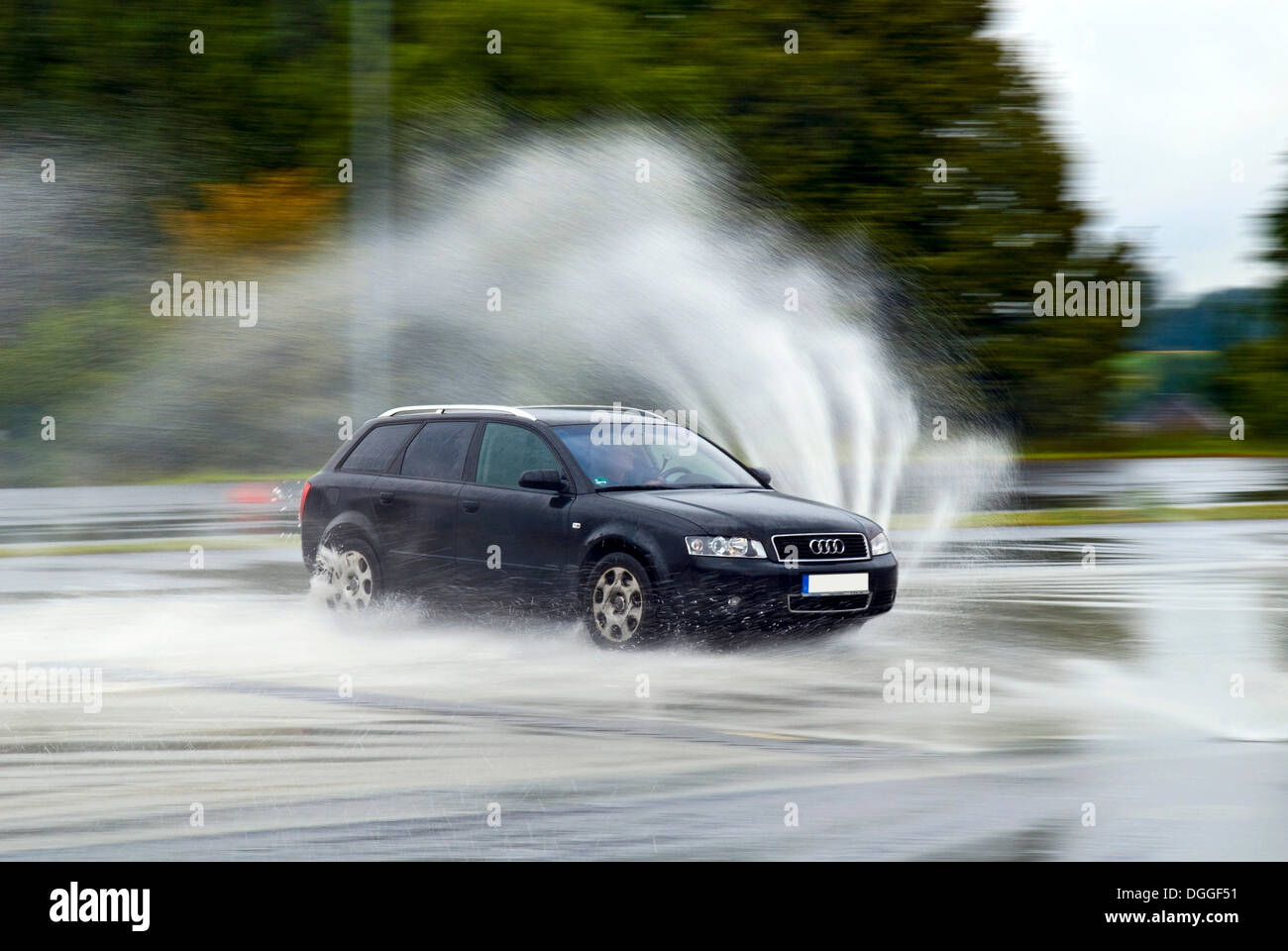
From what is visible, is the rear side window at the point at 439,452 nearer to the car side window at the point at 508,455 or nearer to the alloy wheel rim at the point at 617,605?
the car side window at the point at 508,455

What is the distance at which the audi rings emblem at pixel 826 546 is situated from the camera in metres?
10.9

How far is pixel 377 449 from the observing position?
12930mm

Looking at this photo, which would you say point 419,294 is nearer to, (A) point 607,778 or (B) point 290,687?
(B) point 290,687

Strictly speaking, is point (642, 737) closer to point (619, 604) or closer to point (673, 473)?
point (619, 604)

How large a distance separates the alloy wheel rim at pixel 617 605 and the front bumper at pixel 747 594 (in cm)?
25

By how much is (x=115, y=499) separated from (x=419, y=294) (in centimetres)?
631

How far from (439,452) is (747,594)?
2906 millimetres

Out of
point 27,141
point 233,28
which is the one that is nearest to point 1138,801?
point 233,28

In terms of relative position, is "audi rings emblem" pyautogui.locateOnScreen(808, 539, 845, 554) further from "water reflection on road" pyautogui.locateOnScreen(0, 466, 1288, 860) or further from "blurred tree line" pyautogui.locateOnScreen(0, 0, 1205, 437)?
"blurred tree line" pyautogui.locateOnScreen(0, 0, 1205, 437)

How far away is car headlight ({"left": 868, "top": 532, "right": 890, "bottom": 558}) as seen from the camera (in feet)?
37.0

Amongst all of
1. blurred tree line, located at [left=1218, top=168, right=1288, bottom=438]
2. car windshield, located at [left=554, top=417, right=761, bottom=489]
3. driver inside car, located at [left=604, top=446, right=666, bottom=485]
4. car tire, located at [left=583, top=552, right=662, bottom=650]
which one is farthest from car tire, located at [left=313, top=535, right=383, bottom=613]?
blurred tree line, located at [left=1218, top=168, right=1288, bottom=438]

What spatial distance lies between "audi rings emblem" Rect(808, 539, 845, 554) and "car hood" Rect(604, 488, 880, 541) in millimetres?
73

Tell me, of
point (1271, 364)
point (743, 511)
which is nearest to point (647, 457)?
point (743, 511)

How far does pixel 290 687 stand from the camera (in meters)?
9.71
